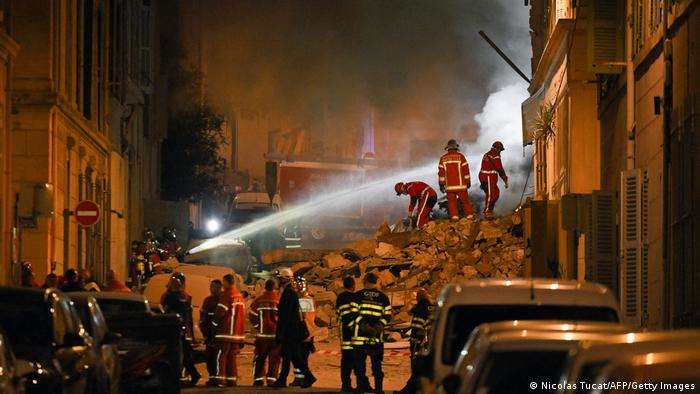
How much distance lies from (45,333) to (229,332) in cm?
930

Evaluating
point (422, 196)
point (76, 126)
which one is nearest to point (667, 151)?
point (76, 126)

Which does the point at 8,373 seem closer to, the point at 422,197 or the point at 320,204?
the point at 422,197

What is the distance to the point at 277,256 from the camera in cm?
4100

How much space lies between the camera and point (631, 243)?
19688 mm

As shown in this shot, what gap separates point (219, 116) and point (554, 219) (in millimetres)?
33360

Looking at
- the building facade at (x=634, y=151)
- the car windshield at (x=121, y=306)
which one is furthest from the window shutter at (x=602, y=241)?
the car windshield at (x=121, y=306)

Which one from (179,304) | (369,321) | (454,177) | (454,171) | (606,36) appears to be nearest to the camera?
(369,321)

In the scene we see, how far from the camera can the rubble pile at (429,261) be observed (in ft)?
108

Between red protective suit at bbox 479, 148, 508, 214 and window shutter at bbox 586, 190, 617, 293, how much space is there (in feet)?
34.8

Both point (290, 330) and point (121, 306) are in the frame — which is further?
point (290, 330)

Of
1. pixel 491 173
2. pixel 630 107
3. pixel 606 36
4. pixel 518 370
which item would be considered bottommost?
pixel 518 370

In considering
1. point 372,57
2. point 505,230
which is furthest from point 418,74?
point 505,230

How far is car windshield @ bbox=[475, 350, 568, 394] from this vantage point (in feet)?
25.4

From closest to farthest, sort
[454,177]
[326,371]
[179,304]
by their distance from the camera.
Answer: [179,304]
[326,371]
[454,177]
